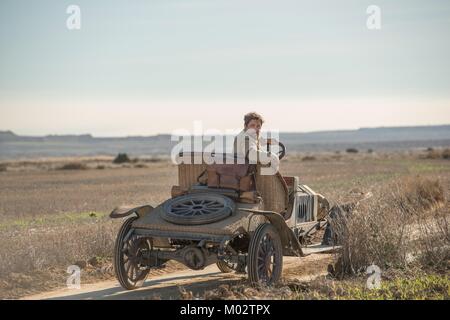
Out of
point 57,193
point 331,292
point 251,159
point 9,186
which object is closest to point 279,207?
point 251,159

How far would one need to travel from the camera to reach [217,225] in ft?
31.1

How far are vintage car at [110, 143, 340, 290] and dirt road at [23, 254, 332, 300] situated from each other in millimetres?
301

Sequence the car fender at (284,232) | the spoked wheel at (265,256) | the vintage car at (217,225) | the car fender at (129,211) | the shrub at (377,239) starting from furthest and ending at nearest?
1. the shrub at (377,239)
2. the car fender at (129,211)
3. the car fender at (284,232)
4. the vintage car at (217,225)
5. the spoked wheel at (265,256)

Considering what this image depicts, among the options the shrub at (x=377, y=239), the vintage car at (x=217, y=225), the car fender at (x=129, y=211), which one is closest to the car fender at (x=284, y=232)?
the vintage car at (x=217, y=225)

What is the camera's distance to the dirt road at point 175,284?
32.9 ft

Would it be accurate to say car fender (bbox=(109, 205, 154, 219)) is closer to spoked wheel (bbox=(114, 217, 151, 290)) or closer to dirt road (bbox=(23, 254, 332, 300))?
spoked wheel (bbox=(114, 217, 151, 290))

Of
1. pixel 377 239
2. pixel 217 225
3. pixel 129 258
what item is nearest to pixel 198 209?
pixel 217 225

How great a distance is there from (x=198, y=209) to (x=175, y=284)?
5.58 feet

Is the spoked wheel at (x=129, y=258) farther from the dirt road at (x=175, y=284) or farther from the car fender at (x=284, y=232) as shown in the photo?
the car fender at (x=284, y=232)

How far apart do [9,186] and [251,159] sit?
27938 mm

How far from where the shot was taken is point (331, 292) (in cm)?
911

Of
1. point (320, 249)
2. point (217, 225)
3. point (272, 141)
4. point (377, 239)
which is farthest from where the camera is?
point (377, 239)

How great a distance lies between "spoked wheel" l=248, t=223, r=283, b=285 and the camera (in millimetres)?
9406

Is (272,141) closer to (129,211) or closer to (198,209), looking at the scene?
(198,209)
